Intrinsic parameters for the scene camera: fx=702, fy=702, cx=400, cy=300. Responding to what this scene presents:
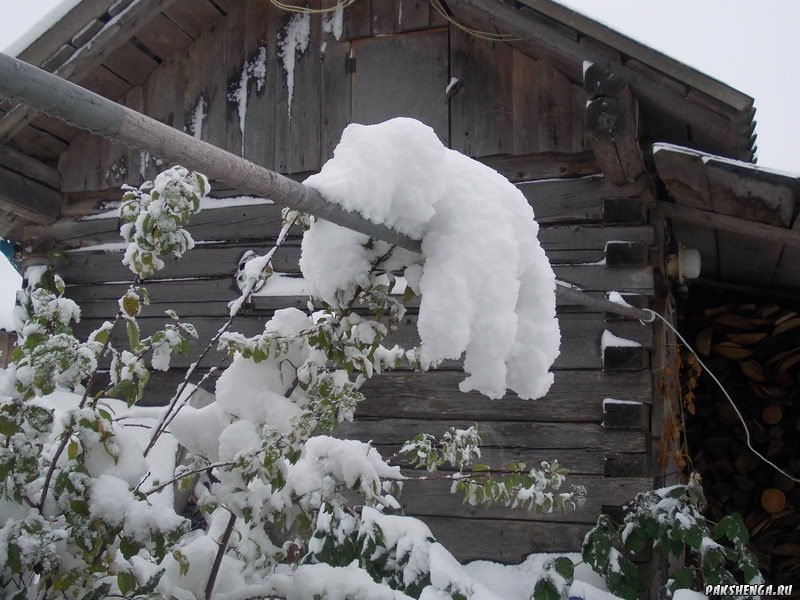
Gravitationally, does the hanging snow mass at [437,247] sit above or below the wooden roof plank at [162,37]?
below

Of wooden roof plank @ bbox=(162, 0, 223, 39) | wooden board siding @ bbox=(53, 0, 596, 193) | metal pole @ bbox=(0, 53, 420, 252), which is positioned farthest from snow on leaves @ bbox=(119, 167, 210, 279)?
wooden roof plank @ bbox=(162, 0, 223, 39)

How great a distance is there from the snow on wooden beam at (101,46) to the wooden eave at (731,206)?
139 inches

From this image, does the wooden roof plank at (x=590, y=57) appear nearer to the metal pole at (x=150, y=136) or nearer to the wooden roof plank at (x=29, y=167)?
the metal pole at (x=150, y=136)

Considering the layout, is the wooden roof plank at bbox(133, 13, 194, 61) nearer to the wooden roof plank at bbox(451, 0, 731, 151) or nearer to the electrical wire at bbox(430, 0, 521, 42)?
the electrical wire at bbox(430, 0, 521, 42)

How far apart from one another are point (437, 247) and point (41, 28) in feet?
14.0

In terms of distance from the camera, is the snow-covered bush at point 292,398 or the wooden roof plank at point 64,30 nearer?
the snow-covered bush at point 292,398

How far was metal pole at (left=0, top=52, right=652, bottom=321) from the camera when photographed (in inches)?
39.8

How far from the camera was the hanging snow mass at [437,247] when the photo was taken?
1.59 meters

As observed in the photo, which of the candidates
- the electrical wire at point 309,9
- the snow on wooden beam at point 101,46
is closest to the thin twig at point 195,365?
the electrical wire at point 309,9

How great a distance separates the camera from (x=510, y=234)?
1769mm

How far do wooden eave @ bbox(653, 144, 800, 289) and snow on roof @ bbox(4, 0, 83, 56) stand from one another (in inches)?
154

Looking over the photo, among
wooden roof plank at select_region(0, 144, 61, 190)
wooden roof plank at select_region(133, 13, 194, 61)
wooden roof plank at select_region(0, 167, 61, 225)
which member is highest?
wooden roof plank at select_region(133, 13, 194, 61)

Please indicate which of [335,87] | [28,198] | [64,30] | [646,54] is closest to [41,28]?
[64,30]

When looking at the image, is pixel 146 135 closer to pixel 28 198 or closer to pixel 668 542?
pixel 668 542
